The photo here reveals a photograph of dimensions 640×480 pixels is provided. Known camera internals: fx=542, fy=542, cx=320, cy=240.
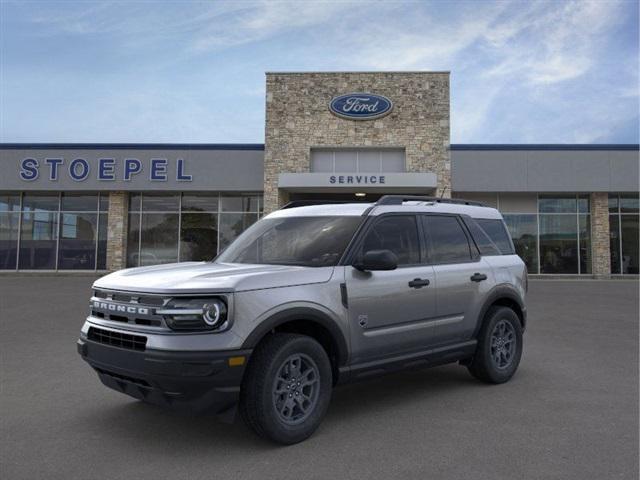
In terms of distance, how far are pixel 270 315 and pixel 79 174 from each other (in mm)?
23007

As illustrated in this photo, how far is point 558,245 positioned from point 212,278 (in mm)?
24094

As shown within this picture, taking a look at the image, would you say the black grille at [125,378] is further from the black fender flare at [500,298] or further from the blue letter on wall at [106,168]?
the blue letter on wall at [106,168]

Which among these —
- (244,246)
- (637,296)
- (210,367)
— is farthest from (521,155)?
(210,367)

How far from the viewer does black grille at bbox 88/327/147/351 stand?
153 inches

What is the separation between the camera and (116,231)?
24.8m

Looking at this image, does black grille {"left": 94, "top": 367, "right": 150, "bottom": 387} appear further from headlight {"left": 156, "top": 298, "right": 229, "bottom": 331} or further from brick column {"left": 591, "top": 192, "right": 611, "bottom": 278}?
brick column {"left": 591, "top": 192, "right": 611, "bottom": 278}

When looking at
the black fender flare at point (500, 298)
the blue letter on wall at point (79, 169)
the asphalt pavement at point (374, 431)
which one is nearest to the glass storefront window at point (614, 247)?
the asphalt pavement at point (374, 431)

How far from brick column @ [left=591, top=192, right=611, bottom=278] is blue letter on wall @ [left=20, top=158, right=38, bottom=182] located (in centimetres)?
2524

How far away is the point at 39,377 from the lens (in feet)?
20.4

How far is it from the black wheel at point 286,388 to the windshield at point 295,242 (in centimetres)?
79

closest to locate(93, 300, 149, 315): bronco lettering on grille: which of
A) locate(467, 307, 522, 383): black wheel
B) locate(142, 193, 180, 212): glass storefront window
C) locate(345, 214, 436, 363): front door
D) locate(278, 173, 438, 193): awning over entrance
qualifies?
locate(345, 214, 436, 363): front door

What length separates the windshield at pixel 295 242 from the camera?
15.5 feet

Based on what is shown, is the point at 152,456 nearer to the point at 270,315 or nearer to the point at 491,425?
the point at 270,315

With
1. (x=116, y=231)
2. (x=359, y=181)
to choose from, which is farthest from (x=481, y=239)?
(x=116, y=231)
